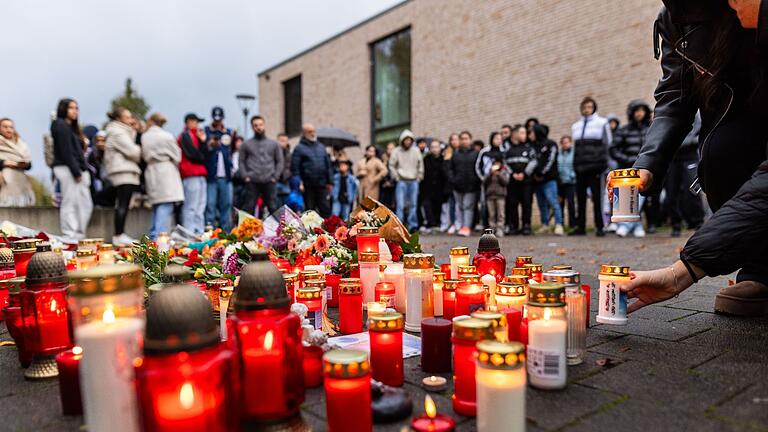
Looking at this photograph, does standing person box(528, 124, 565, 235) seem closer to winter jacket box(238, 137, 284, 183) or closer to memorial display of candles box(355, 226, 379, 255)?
winter jacket box(238, 137, 284, 183)

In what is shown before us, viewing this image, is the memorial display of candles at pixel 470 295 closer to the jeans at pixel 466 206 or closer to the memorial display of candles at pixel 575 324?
the memorial display of candles at pixel 575 324

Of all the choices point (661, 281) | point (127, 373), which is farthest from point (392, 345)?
point (661, 281)

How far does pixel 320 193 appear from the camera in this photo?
9617 mm

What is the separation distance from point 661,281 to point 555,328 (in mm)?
861

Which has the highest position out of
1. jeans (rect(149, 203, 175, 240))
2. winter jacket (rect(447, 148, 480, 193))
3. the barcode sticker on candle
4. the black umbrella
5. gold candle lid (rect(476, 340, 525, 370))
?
the black umbrella

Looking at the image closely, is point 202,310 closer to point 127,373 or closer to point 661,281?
point 127,373

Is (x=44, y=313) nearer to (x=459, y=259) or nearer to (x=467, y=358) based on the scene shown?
(x=467, y=358)

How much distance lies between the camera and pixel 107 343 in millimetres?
1077

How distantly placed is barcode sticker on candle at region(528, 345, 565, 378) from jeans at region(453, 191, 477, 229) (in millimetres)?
8283

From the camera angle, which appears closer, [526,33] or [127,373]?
[127,373]

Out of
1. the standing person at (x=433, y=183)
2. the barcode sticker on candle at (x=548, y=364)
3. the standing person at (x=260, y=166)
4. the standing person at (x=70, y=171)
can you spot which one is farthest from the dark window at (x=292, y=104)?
the barcode sticker on candle at (x=548, y=364)

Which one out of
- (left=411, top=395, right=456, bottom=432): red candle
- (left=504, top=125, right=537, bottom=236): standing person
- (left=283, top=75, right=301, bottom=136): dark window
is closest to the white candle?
(left=411, top=395, right=456, bottom=432): red candle

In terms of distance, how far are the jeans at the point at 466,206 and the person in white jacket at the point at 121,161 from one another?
5670mm

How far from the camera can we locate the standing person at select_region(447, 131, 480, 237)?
31.8 feet
